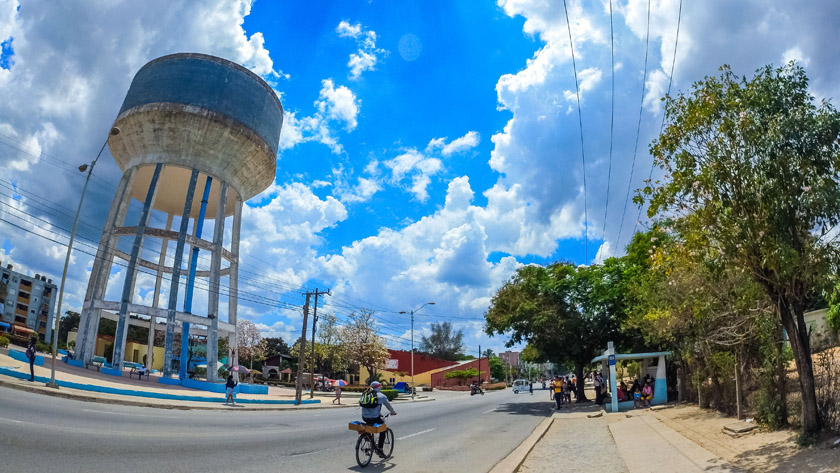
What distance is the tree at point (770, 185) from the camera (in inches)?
311

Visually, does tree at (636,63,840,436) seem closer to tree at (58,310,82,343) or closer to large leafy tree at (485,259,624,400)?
large leafy tree at (485,259,624,400)

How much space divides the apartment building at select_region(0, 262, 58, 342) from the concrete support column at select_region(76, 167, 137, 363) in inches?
2516

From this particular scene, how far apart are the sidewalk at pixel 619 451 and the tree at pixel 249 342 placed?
184 feet

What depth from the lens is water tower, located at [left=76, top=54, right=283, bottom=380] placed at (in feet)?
107

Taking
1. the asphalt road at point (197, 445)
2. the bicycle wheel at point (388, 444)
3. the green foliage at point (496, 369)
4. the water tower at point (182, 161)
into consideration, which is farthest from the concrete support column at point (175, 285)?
the green foliage at point (496, 369)

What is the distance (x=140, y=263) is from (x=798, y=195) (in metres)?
37.1

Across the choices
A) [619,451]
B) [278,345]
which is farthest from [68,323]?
[619,451]

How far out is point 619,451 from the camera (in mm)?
10719

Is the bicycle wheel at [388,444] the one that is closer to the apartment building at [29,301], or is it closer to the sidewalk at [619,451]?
the sidewalk at [619,451]

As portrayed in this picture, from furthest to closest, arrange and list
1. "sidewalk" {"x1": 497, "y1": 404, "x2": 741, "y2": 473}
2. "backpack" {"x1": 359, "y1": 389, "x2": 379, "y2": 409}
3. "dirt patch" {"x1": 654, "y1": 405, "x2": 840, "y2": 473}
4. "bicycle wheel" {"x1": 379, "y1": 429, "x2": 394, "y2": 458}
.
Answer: "bicycle wheel" {"x1": 379, "y1": 429, "x2": 394, "y2": 458} → "backpack" {"x1": 359, "y1": 389, "x2": 379, "y2": 409} → "sidewalk" {"x1": 497, "y1": 404, "x2": 741, "y2": 473} → "dirt patch" {"x1": 654, "y1": 405, "x2": 840, "y2": 473}

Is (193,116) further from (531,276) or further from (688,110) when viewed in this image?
(688,110)

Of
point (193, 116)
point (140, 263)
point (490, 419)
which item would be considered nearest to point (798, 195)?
point (490, 419)

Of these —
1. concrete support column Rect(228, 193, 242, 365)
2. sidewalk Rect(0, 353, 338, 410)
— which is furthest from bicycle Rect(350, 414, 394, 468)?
concrete support column Rect(228, 193, 242, 365)

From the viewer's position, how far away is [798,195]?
318 inches
